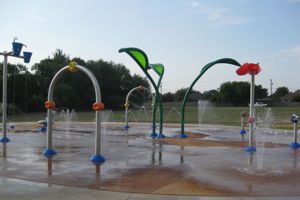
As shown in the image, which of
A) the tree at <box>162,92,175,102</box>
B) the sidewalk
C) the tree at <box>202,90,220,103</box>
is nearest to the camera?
the sidewalk

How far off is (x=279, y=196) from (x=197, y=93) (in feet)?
366

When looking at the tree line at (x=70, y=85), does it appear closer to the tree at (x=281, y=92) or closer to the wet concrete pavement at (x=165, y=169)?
the wet concrete pavement at (x=165, y=169)

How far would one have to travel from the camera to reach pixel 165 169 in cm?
741

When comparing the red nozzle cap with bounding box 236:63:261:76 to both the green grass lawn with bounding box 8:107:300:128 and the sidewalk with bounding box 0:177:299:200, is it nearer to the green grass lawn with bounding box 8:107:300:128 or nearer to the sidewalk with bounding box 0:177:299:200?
the sidewalk with bounding box 0:177:299:200

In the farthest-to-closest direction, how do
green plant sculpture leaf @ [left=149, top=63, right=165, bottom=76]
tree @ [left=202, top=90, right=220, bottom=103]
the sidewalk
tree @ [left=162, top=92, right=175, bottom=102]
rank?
1. tree @ [left=162, top=92, right=175, bottom=102]
2. tree @ [left=202, top=90, right=220, bottom=103]
3. green plant sculpture leaf @ [left=149, top=63, right=165, bottom=76]
4. the sidewalk

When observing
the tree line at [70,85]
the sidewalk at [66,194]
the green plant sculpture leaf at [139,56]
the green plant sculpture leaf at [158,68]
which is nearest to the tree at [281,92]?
the tree line at [70,85]

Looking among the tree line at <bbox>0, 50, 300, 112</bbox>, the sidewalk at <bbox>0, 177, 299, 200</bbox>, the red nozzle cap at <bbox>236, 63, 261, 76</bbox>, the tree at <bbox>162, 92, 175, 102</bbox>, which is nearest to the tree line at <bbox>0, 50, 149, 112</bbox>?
the tree line at <bbox>0, 50, 300, 112</bbox>

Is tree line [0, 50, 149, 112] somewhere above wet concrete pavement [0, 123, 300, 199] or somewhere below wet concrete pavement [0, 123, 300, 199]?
above

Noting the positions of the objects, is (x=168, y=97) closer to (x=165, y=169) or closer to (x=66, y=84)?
(x=66, y=84)

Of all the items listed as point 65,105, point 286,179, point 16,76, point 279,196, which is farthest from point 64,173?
point 65,105

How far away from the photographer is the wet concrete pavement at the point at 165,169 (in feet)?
19.1

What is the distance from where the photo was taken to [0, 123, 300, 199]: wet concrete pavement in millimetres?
5812

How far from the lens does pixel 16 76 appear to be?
4156 centimetres

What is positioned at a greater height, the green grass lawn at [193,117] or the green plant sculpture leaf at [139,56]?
the green plant sculpture leaf at [139,56]
